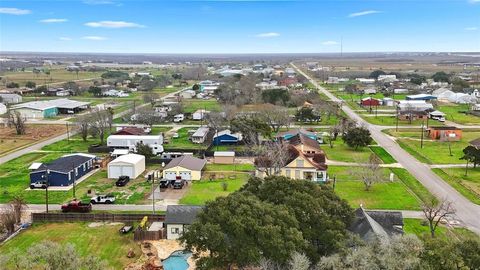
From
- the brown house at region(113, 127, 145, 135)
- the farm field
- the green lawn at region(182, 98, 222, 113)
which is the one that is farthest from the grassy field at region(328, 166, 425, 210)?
the green lawn at region(182, 98, 222, 113)

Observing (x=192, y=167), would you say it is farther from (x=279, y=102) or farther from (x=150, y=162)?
(x=279, y=102)

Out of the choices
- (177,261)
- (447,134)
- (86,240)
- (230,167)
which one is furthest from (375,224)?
(447,134)

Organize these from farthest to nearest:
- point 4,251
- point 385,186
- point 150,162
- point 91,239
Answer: point 150,162 < point 385,186 < point 91,239 < point 4,251

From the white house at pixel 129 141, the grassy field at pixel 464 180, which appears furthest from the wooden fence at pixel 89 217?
the grassy field at pixel 464 180

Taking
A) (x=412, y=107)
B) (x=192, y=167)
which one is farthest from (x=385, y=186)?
(x=412, y=107)

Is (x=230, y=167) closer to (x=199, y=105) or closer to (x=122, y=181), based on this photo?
(x=122, y=181)

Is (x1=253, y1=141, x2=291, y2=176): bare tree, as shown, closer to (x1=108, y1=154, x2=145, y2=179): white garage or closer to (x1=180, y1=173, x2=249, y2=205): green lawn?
(x1=180, y1=173, x2=249, y2=205): green lawn
